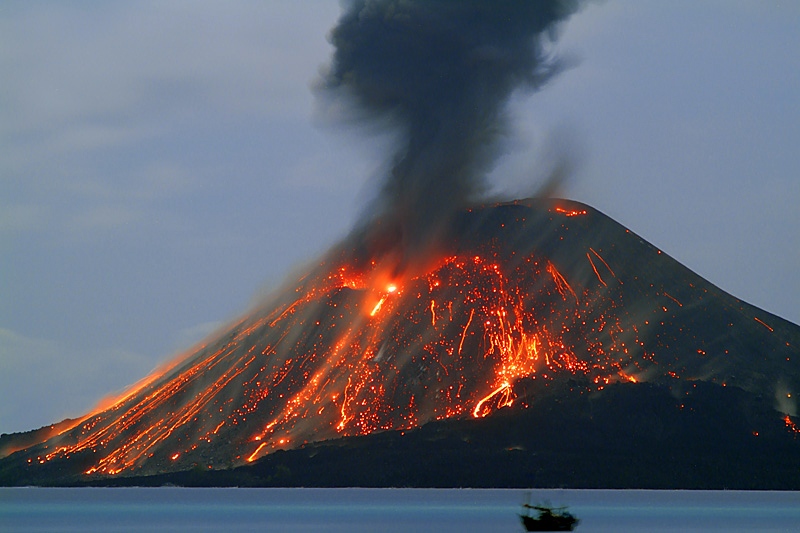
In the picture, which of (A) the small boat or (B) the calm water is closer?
(A) the small boat

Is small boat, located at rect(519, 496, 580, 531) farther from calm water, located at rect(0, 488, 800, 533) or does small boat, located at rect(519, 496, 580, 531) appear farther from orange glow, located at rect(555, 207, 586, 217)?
orange glow, located at rect(555, 207, 586, 217)

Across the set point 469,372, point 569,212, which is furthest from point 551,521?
point 569,212

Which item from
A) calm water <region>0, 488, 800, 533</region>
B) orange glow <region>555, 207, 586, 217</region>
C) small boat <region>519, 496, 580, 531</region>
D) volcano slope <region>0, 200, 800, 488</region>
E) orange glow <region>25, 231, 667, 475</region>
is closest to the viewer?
small boat <region>519, 496, 580, 531</region>

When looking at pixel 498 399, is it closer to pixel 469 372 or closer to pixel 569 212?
pixel 469 372

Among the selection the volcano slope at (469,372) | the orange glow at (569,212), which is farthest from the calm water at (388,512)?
the orange glow at (569,212)

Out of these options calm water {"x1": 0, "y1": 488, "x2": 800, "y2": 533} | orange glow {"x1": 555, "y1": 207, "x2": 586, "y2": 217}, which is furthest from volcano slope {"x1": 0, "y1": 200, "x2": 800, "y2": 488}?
calm water {"x1": 0, "y1": 488, "x2": 800, "y2": 533}

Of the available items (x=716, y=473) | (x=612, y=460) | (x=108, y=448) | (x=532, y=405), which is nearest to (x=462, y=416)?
(x=532, y=405)
